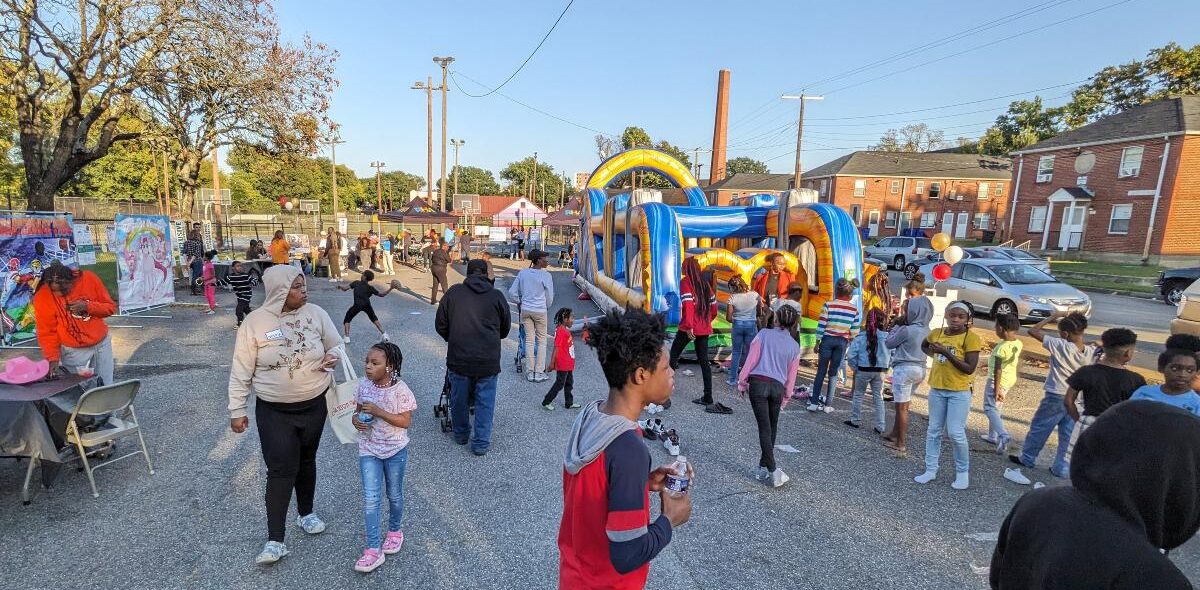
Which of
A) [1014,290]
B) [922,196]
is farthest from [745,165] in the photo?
[1014,290]

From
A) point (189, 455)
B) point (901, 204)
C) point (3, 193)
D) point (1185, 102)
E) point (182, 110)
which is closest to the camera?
point (189, 455)

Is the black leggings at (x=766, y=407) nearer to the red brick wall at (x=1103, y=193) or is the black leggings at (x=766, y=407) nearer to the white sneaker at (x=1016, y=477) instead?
the white sneaker at (x=1016, y=477)

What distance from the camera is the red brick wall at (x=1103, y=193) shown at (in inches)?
940

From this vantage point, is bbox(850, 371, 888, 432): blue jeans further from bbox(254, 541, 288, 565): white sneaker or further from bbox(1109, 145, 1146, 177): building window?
bbox(1109, 145, 1146, 177): building window

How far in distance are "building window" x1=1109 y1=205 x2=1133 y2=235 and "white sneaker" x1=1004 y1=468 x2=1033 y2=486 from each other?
→ 2925cm

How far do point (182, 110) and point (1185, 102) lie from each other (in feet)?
126

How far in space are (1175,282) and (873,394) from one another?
16.2 meters

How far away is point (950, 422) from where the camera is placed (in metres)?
4.39

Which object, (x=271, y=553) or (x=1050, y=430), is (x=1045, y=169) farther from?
(x=271, y=553)

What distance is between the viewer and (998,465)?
492cm

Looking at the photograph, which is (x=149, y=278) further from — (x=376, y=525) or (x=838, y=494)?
(x=838, y=494)

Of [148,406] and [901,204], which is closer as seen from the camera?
[148,406]

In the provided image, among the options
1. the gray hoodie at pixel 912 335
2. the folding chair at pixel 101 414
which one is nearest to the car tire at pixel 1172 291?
the gray hoodie at pixel 912 335

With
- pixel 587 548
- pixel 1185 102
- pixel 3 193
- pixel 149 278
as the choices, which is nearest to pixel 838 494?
pixel 587 548
